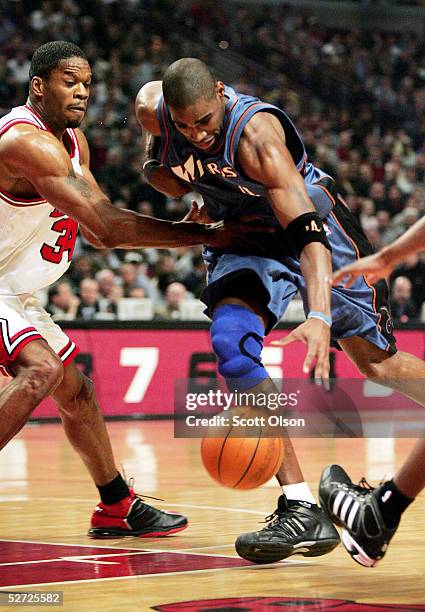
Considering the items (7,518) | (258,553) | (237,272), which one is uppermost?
(237,272)

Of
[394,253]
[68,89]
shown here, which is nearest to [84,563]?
[394,253]

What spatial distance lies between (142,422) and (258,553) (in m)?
7.56

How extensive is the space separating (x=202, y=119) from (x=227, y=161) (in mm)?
231

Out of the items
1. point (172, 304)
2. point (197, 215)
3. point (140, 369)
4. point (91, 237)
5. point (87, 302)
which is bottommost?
point (140, 369)

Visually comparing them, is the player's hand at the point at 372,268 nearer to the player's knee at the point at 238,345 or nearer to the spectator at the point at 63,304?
the player's knee at the point at 238,345

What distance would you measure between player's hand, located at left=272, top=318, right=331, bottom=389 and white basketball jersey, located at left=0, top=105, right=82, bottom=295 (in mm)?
1687

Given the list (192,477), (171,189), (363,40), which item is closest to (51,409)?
(192,477)

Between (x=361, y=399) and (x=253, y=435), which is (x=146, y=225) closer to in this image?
(x=253, y=435)

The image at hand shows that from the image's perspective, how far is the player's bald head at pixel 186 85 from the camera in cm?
447

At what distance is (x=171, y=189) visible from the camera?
541 centimetres

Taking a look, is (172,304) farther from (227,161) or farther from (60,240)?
(227,161)

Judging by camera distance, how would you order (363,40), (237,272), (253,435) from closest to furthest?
(253,435), (237,272), (363,40)

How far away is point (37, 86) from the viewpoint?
5.19 metres

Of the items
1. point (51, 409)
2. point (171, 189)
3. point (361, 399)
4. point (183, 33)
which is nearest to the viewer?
point (171, 189)
